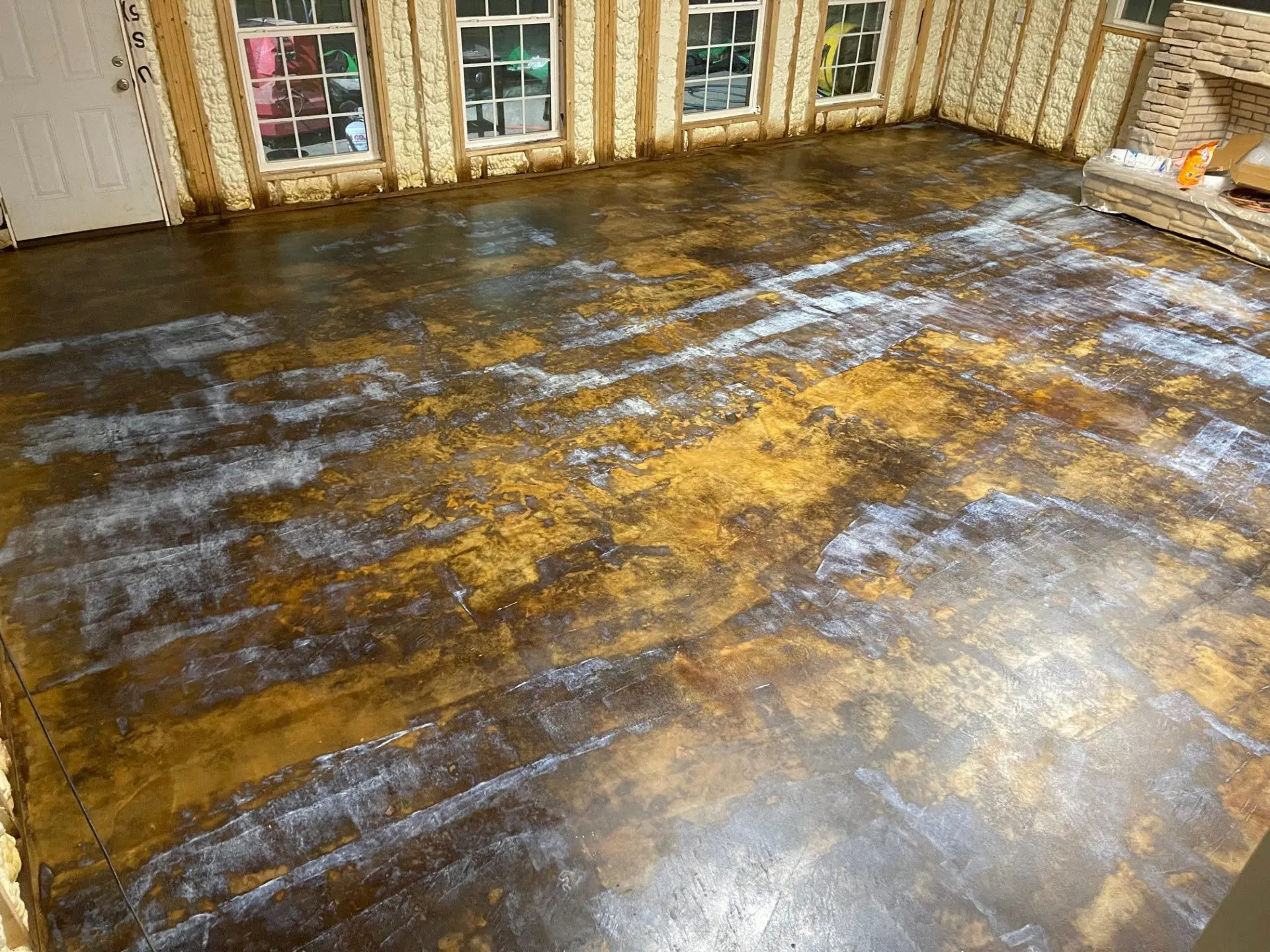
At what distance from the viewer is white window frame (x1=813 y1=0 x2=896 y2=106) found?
26.3 ft

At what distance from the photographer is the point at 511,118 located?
6.96 metres

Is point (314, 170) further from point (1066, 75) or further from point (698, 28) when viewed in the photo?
point (1066, 75)

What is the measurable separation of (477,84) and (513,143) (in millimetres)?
505

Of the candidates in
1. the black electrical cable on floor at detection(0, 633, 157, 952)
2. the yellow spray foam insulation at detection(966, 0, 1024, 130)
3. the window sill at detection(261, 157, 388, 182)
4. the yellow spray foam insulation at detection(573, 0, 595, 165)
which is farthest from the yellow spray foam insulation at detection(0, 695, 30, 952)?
the yellow spray foam insulation at detection(966, 0, 1024, 130)

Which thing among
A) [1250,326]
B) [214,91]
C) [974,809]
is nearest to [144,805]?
[974,809]

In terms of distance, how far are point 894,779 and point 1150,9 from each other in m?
7.57

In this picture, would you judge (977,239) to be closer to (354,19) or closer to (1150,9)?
(1150,9)

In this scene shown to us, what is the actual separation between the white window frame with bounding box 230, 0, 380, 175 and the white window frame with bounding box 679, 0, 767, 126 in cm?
260

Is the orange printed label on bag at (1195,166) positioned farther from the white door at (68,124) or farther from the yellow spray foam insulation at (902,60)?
the white door at (68,124)

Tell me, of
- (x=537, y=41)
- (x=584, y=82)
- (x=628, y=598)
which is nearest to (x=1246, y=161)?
(x=584, y=82)

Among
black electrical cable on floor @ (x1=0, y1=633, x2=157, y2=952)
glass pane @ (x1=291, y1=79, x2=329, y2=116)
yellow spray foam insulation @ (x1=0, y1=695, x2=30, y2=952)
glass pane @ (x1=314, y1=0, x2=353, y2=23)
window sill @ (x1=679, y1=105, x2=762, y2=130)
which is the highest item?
glass pane @ (x1=314, y1=0, x2=353, y2=23)

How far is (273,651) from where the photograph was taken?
2.92 metres

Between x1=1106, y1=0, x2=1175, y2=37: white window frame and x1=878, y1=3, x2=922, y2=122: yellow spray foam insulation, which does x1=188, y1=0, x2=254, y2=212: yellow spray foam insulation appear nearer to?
x1=878, y1=3, x2=922, y2=122: yellow spray foam insulation

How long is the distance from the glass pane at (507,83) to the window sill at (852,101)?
3.07 m
